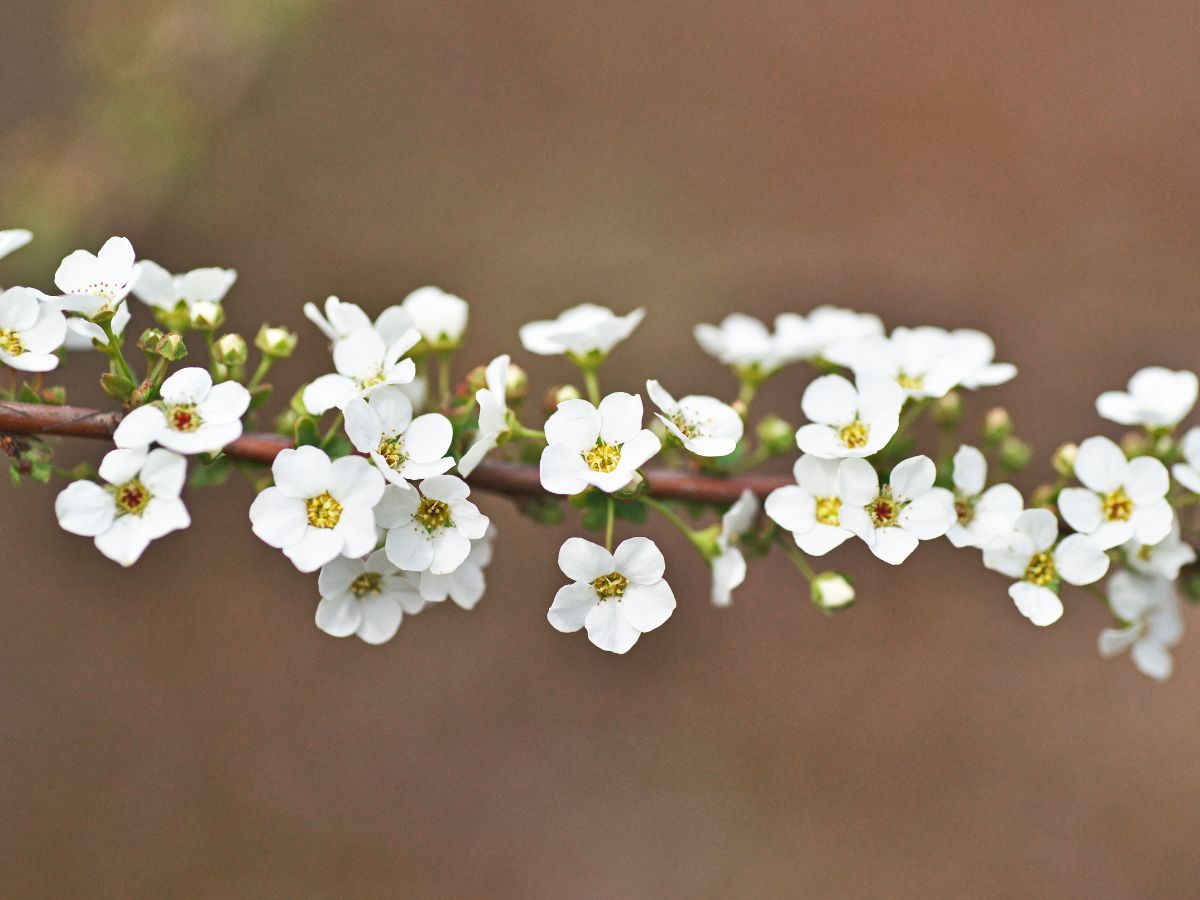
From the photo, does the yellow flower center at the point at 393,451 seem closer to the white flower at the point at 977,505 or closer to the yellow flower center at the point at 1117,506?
the white flower at the point at 977,505

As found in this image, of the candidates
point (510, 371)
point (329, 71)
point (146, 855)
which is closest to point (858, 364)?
point (510, 371)

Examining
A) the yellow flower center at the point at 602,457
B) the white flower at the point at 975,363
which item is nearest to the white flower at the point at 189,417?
the yellow flower center at the point at 602,457

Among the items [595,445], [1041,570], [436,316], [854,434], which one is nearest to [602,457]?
[595,445]

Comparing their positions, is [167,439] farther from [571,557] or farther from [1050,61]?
[1050,61]

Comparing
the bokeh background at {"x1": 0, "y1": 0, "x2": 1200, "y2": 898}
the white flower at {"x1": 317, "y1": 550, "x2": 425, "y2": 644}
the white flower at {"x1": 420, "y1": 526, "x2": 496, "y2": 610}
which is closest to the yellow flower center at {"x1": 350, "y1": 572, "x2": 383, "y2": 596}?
the white flower at {"x1": 317, "y1": 550, "x2": 425, "y2": 644}

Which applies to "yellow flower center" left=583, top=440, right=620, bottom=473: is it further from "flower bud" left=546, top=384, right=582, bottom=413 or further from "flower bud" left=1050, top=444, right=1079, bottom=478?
"flower bud" left=1050, top=444, right=1079, bottom=478

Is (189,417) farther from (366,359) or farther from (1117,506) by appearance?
(1117,506)
